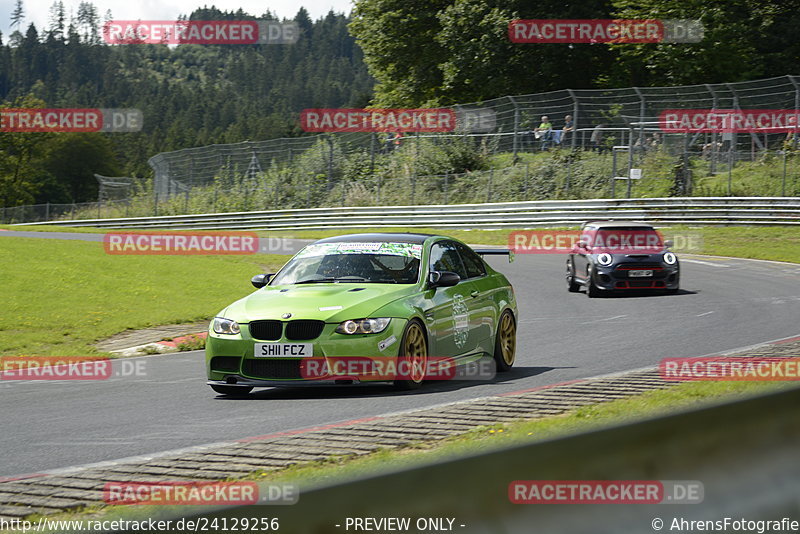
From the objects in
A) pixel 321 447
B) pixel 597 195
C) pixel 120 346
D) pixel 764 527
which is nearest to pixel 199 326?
pixel 120 346

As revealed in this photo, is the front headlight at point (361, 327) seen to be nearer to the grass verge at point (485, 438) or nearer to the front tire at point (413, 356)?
the front tire at point (413, 356)

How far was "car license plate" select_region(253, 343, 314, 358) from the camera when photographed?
909 centimetres

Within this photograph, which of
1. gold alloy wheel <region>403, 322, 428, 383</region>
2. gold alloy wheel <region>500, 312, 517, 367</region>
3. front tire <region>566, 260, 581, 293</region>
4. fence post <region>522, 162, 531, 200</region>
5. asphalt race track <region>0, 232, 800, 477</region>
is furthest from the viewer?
fence post <region>522, 162, 531, 200</region>

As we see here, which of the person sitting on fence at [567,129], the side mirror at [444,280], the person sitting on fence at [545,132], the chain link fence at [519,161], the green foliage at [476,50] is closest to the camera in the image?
the side mirror at [444,280]

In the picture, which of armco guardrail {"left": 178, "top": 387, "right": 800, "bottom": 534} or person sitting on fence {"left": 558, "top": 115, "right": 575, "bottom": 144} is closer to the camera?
armco guardrail {"left": 178, "top": 387, "right": 800, "bottom": 534}

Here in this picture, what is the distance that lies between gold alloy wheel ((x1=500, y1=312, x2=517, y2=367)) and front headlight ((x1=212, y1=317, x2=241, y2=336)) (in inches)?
117

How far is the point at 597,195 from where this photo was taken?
37469 mm

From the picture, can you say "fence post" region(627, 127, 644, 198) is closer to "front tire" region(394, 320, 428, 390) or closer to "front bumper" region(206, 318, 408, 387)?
"front tire" region(394, 320, 428, 390)

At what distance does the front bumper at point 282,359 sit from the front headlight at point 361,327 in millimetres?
37

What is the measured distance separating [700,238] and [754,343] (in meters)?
21.2

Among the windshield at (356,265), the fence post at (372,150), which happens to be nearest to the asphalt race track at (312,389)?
the windshield at (356,265)

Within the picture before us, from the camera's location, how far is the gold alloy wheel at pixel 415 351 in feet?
30.9

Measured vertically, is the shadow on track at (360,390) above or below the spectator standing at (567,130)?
below

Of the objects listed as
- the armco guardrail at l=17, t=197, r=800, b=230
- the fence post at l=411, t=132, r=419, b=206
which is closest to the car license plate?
the armco guardrail at l=17, t=197, r=800, b=230
